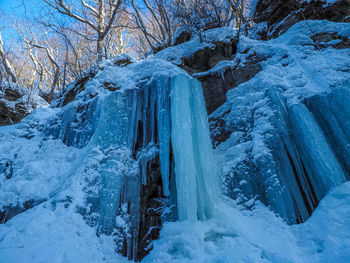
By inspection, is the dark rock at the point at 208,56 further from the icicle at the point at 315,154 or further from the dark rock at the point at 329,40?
the icicle at the point at 315,154

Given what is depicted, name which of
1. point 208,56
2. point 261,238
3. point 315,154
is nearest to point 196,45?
point 208,56

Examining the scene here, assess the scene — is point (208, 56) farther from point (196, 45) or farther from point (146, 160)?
point (146, 160)

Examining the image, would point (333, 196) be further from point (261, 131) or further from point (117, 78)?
point (117, 78)

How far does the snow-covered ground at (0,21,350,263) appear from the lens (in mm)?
2293

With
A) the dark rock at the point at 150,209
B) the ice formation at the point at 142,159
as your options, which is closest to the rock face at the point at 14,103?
the ice formation at the point at 142,159

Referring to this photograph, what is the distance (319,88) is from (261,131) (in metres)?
1.30

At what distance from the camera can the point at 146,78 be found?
4.64m

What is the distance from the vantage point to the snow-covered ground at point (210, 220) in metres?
2.29

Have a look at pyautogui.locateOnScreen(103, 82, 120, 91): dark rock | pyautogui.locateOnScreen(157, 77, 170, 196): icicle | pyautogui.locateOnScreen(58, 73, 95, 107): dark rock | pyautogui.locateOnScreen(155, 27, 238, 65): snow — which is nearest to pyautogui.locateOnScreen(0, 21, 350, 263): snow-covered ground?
pyautogui.locateOnScreen(103, 82, 120, 91): dark rock

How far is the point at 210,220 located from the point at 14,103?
26.1 ft

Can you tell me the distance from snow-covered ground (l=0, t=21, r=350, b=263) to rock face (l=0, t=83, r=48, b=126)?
9.22 feet

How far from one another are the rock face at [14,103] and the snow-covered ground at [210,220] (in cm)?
281

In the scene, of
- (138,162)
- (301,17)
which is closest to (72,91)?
(138,162)

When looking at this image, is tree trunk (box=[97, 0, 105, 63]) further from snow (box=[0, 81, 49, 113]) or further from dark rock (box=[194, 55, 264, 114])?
dark rock (box=[194, 55, 264, 114])
